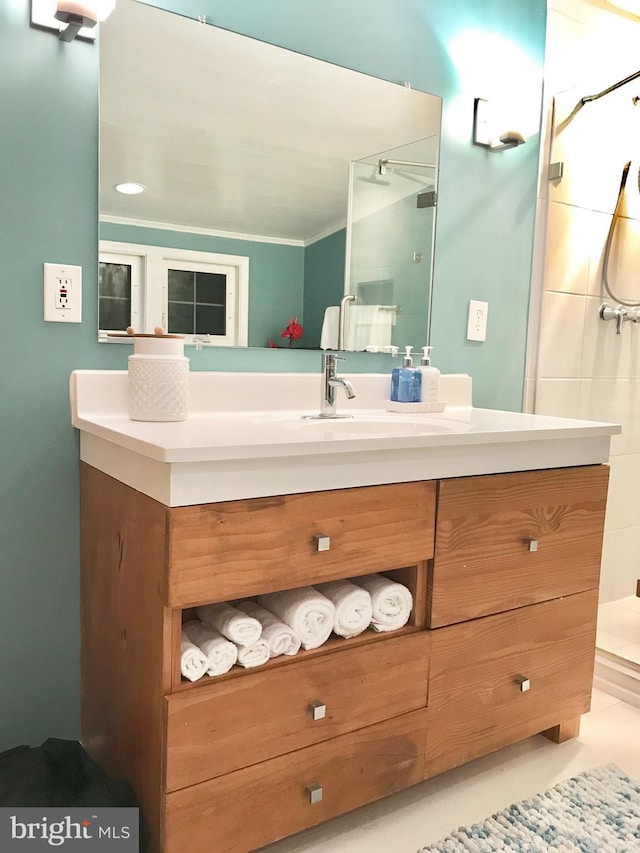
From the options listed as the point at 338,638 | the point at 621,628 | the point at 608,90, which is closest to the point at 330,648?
the point at 338,638

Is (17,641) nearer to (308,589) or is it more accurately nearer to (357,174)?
(308,589)

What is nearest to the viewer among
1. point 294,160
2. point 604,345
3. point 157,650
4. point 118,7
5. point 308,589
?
point 157,650

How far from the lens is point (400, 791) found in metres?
1.52

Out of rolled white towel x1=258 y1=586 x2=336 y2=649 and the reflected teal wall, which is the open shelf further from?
the reflected teal wall

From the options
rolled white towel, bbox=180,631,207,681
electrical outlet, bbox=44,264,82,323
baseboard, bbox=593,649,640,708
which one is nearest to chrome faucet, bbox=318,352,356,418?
electrical outlet, bbox=44,264,82,323

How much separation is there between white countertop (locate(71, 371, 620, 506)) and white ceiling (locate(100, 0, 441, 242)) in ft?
1.26

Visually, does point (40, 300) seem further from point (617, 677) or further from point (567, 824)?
point (617, 677)

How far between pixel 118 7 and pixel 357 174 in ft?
2.16

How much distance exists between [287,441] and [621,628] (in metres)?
1.71

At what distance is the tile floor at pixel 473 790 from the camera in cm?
137

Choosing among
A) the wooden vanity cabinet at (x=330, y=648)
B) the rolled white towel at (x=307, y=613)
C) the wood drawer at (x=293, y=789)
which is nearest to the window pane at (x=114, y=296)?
the wooden vanity cabinet at (x=330, y=648)

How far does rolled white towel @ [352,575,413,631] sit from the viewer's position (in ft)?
4.45

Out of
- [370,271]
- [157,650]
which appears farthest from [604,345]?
[157,650]

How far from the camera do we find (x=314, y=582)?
1238mm
